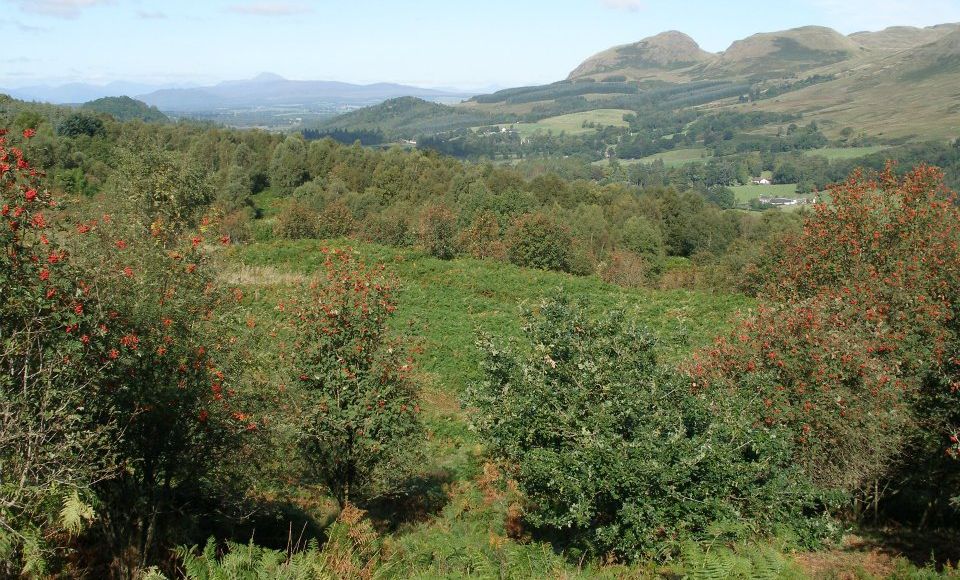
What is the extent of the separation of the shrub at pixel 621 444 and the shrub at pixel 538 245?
40.8 metres

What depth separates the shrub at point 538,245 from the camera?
5269 cm

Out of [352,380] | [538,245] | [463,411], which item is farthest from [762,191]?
[352,380]

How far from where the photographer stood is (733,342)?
1348cm

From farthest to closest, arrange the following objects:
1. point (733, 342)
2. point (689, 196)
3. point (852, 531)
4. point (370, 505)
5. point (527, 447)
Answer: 1. point (689, 196)
2. point (370, 505)
3. point (733, 342)
4. point (852, 531)
5. point (527, 447)

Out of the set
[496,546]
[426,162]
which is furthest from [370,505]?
[426,162]

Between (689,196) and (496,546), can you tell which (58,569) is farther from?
(689,196)

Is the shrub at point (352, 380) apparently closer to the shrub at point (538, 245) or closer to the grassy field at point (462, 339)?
the grassy field at point (462, 339)

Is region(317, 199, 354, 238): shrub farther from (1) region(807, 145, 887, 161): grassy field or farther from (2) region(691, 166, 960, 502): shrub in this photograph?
(1) region(807, 145, 887, 161): grassy field

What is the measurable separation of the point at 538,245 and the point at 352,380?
1711 inches

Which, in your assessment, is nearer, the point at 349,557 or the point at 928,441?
the point at 349,557

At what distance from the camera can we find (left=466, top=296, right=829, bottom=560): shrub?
8.77 m

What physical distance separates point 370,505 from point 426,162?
89390 millimetres

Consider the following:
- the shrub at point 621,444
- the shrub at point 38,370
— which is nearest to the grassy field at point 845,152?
the shrub at point 621,444

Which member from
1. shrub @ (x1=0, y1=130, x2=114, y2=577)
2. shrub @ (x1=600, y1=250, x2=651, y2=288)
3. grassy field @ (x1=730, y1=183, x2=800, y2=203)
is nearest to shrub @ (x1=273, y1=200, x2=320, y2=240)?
shrub @ (x1=600, y1=250, x2=651, y2=288)
